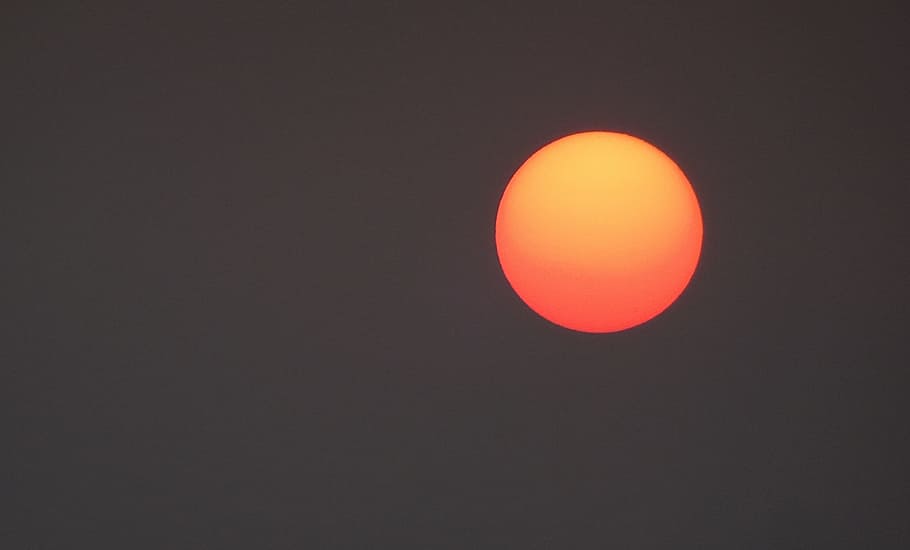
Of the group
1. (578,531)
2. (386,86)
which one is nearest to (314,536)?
(578,531)

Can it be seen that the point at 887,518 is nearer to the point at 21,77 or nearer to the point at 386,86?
the point at 386,86

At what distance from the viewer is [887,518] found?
96.7 inches

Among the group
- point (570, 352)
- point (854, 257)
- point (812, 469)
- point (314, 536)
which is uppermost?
point (854, 257)

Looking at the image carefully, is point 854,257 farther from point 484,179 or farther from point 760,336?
point 484,179

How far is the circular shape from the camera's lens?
2.45 m

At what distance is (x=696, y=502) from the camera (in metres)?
2.49

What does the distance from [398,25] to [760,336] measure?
1.15 m

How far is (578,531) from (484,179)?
35.2 inches

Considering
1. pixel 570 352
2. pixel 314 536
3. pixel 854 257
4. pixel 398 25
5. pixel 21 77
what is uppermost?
pixel 398 25

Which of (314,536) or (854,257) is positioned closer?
(854,257)

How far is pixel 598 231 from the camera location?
2.57m

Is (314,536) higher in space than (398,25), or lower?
lower

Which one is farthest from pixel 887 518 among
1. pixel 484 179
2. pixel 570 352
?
pixel 484 179

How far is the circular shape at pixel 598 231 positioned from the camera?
2449mm
